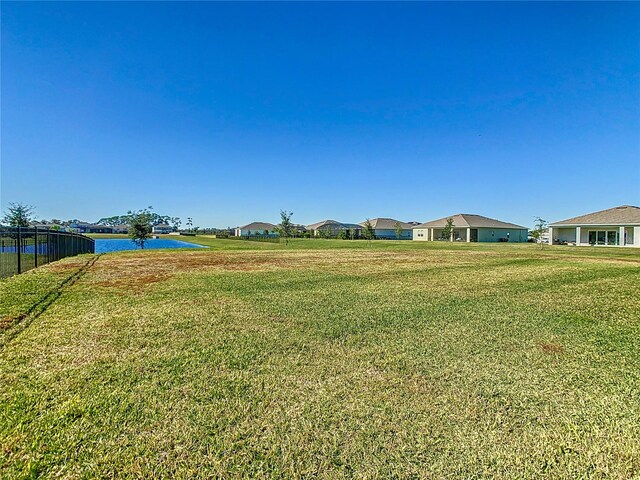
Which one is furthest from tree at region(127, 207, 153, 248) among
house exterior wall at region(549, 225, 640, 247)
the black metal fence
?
house exterior wall at region(549, 225, 640, 247)

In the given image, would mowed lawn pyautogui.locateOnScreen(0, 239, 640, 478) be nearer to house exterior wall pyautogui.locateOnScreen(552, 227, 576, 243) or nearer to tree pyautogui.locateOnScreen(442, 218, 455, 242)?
house exterior wall pyautogui.locateOnScreen(552, 227, 576, 243)

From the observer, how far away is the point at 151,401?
2799 millimetres

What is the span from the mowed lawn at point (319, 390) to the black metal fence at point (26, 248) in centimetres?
457

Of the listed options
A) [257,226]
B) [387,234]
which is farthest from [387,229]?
[257,226]

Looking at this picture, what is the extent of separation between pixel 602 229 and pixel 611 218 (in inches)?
52.3

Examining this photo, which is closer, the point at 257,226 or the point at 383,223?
the point at 383,223

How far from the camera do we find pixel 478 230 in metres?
50.6

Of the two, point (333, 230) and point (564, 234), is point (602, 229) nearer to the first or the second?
point (564, 234)

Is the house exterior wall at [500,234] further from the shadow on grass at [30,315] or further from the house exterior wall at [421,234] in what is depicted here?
the shadow on grass at [30,315]

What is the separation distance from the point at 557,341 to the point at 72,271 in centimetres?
1326

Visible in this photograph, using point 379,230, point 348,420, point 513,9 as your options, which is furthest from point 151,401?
point 379,230

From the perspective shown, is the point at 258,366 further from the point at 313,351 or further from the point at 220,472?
the point at 220,472

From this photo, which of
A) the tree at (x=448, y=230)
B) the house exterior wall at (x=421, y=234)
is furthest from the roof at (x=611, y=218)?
the house exterior wall at (x=421, y=234)

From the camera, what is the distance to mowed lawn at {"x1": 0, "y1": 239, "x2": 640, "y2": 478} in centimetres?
214
